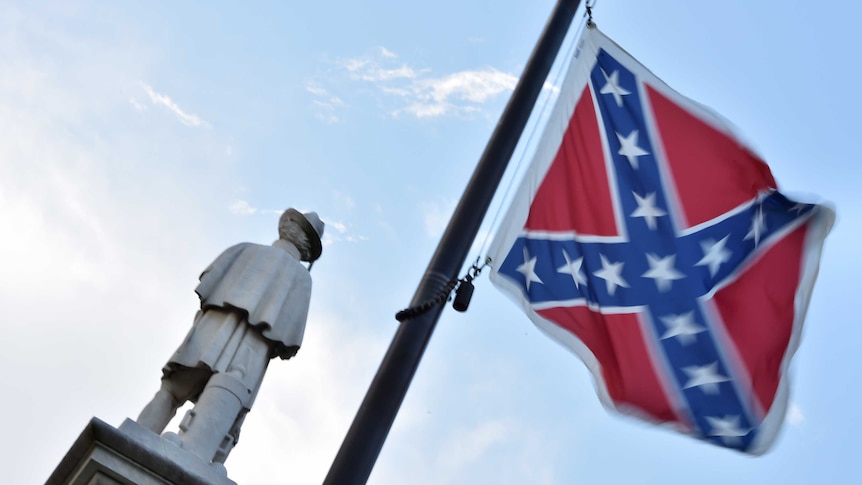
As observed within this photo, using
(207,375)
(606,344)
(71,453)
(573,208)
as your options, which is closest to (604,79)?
(573,208)

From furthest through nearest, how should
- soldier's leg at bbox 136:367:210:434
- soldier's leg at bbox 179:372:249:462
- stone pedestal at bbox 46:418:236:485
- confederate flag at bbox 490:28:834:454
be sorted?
confederate flag at bbox 490:28:834:454 → soldier's leg at bbox 136:367:210:434 → soldier's leg at bbox 179:372:249:462 → stone pedestal at bbox 46:418:236:485

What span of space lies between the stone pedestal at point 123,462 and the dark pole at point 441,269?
2.58 ft

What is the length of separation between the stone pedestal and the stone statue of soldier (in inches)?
20.9

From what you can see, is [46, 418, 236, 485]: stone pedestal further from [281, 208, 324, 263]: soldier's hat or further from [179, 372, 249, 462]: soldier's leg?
[281, 208, 324, 263]: soldier's hat

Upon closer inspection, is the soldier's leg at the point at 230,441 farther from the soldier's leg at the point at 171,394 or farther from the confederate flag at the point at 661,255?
the confederate flag at the point at 661,255

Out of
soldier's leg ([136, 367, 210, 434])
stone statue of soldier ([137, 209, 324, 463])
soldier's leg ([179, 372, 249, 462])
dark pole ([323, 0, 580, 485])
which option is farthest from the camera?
soldier's leg ([136, 367, 210, 434])

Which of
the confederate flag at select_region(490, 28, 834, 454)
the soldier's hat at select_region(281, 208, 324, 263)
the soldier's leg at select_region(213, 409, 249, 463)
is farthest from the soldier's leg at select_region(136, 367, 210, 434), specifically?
the confederate flag at select_region(490, 28, 834, 454)

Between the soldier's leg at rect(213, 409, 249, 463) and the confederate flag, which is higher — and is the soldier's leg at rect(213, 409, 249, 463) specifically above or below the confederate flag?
below

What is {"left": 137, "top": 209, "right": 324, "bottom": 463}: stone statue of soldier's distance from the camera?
19.7 feet

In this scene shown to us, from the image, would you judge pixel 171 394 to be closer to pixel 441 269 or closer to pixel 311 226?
pixel 311 226

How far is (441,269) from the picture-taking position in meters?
6.22

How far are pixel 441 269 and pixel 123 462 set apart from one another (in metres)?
2.36

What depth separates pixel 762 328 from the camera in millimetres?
6961

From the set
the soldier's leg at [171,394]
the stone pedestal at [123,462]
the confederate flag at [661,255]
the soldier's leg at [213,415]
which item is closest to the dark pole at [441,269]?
the confederate flag at [661,255]
